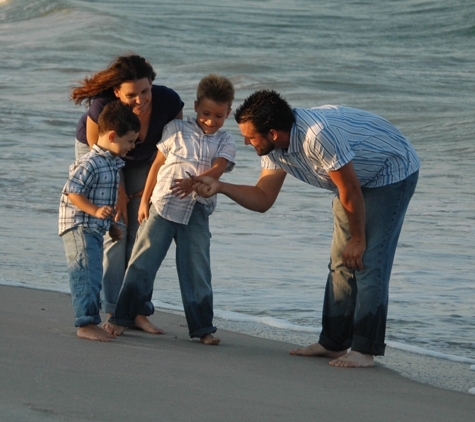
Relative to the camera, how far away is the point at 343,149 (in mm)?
3670

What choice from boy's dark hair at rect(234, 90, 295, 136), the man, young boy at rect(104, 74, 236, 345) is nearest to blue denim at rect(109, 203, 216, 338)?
young boy at rect(104, 74, 236, 345)

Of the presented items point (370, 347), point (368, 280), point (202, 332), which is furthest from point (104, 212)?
point (370, 347)

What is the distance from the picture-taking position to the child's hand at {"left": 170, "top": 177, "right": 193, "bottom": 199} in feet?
13.2

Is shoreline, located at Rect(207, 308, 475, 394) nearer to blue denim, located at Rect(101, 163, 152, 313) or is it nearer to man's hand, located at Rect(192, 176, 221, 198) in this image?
blue denim, located at Rect(101, 163, 152, 313)

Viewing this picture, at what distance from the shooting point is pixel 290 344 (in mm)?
4516

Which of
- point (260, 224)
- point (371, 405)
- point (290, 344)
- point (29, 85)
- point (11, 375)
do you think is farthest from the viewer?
point (29, 85)

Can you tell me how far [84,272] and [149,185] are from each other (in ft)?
1.78

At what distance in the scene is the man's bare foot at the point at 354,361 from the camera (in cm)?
402

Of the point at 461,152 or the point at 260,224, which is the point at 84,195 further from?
the point at 461,152

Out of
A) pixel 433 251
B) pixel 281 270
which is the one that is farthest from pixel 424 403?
pixel 433 251

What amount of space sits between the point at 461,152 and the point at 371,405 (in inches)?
403

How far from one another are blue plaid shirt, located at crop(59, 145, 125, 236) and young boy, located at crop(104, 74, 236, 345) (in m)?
0.23

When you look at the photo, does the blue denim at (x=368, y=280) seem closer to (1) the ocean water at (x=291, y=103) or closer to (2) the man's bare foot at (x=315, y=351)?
(2) the man's bare foot at (x=315, y=351)

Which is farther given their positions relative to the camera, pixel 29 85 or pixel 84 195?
pixel 29 85
